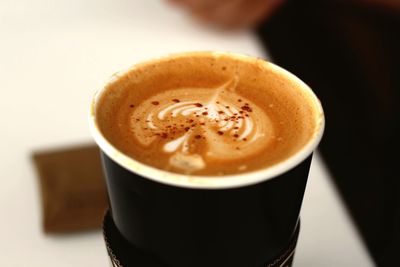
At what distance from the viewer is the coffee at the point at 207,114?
1.64ft

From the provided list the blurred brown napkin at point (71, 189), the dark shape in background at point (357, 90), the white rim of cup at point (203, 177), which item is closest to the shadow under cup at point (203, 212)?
the white rim of cup at point (203, 177)

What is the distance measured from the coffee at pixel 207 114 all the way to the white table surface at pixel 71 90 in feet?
0.80

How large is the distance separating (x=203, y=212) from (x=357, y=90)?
1.22 metres

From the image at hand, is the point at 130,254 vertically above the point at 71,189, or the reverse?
the point at 130,254

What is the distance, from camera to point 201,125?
537 millimetres

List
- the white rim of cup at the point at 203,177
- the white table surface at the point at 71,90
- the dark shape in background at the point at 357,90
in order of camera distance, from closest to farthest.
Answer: the white rim of cup at the point at 203,177, the white table surface at the point at 71,90, the dark shape in background at the point at 357,90

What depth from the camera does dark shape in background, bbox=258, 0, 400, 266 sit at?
128 cm

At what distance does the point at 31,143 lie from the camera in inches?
33.9

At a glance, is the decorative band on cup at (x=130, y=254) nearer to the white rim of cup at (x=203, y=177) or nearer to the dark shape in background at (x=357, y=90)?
the white rim of cup at (x=203, y=177)

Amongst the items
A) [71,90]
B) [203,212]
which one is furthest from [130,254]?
[71,90]

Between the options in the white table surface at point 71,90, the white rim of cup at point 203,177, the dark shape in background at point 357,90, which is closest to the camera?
the white rim of cup at point 203,177

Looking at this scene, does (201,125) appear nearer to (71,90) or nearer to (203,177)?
(203,177)

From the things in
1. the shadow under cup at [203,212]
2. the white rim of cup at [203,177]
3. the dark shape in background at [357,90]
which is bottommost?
the dark shape in background at [357,90]

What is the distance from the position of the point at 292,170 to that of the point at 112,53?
0.68 meters
